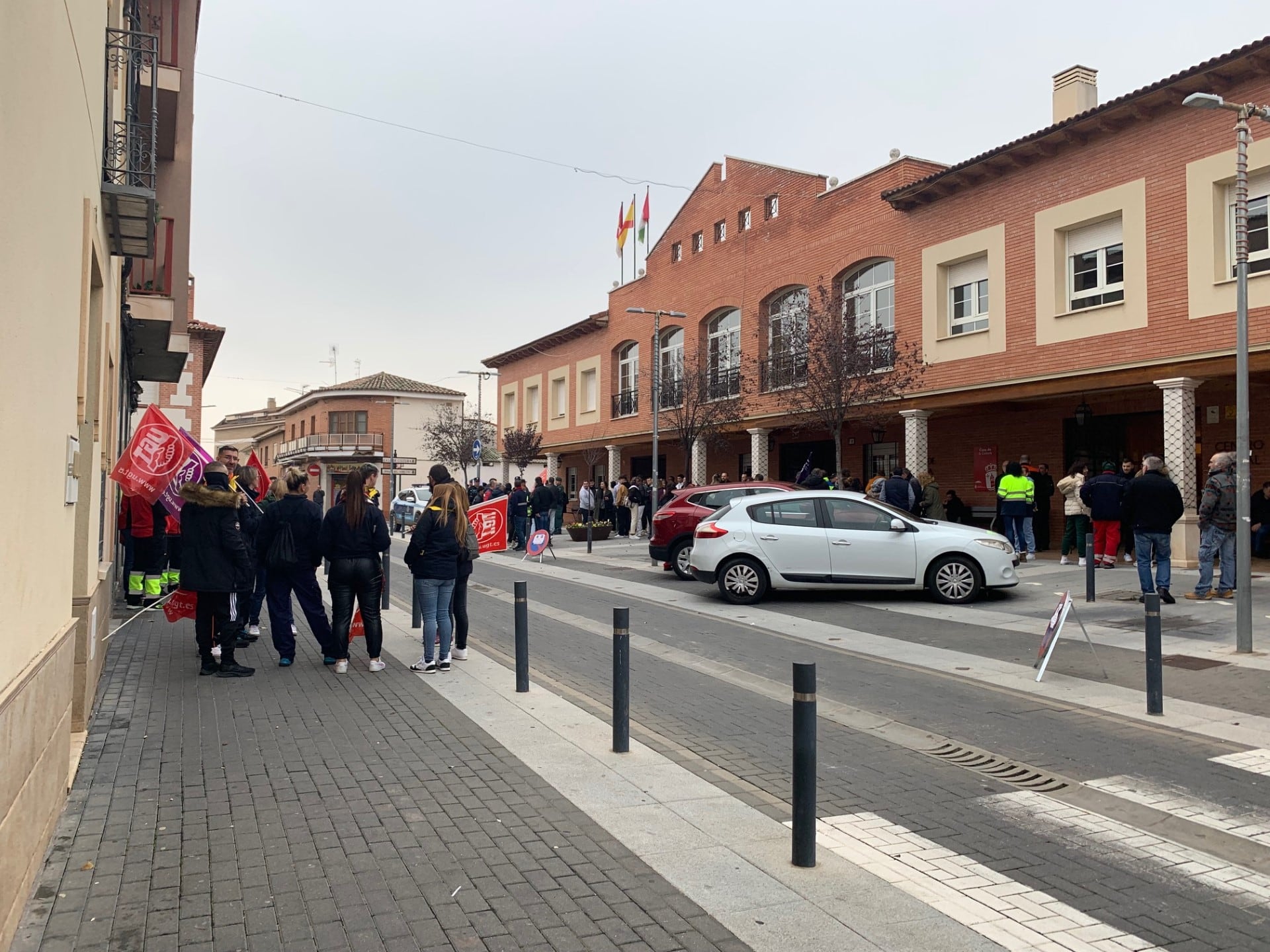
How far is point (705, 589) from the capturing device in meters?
16.0

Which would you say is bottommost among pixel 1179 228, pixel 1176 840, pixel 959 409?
pixel 1176 840

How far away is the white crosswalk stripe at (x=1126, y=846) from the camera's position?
14.2ft

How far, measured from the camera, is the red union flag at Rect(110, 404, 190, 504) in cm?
879

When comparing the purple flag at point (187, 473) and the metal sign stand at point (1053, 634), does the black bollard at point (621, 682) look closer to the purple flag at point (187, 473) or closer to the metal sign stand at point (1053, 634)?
the metal sign stand at point (1053, 634)

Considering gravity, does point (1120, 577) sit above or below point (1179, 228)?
below

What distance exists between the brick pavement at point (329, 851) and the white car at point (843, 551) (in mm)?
7399

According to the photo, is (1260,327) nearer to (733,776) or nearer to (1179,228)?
(1179,228)

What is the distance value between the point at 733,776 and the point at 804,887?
167 cm

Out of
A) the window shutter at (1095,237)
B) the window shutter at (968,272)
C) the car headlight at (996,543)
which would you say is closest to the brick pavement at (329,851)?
the car headlight at (996,543)

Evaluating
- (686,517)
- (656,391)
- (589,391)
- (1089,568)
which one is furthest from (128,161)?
(589,391)

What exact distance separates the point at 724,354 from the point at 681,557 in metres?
13.6

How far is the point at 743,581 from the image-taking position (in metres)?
14.0

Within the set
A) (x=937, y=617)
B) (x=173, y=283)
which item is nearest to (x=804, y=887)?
(x=937, y=617)

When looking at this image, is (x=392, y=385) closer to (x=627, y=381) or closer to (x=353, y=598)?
(x=627, y=381)
